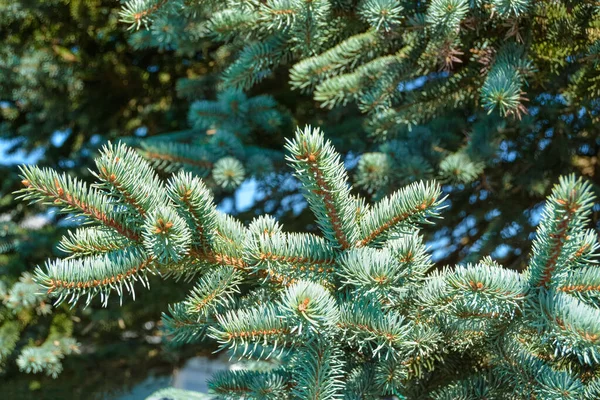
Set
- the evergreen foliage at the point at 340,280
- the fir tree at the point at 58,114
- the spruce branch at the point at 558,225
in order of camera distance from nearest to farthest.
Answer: the spruce branch at the point at 558,225 < the evergreen foliage at the point at 340,280 < the fir tree at the point at 58,114

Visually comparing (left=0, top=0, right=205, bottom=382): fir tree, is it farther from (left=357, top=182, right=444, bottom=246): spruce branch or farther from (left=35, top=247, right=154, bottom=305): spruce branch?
(left=357, top=182, right=444, bottom=246): spruce branch

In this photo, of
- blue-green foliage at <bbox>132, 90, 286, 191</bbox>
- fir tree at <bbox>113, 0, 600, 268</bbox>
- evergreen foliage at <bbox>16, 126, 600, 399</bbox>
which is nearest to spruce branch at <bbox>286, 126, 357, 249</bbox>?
evergreen foliage at <bbox>16, 126, 600, 399</bbox>

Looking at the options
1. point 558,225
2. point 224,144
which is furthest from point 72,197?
point 224,144

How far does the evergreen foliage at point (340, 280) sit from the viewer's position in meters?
0.92

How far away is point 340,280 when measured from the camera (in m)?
1.03

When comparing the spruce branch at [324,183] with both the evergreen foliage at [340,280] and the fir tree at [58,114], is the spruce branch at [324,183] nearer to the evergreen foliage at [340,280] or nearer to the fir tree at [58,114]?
the evergreen foliage at [340,280]

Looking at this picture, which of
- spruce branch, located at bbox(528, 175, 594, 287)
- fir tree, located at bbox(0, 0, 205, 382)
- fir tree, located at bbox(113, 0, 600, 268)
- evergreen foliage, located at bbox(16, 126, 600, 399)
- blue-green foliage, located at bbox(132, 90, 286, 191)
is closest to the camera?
spruce branch, located at bbox(528, 175, 594, 287)

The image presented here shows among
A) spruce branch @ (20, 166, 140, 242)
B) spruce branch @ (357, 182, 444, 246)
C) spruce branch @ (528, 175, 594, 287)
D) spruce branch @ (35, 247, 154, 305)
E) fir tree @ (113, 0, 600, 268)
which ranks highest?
fir tree @ (113, 0, 600, 268)

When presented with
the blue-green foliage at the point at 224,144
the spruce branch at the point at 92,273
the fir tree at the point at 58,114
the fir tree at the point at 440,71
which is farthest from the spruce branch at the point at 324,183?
the fir tree at the point at 58,114

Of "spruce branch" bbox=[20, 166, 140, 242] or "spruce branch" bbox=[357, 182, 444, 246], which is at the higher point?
"spruce branch" bbox=[357, 182, 444, 246]

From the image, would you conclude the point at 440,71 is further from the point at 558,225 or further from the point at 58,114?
the point at 58,114

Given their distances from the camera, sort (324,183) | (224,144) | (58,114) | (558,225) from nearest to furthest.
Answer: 1. (558,225)
2. (324,183)
3. (224,144)
4. (58,114)

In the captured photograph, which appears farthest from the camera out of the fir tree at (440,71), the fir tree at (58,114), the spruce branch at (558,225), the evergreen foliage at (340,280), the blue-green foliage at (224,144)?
the fir tree at (58,114)

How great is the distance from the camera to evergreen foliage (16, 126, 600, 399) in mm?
918
